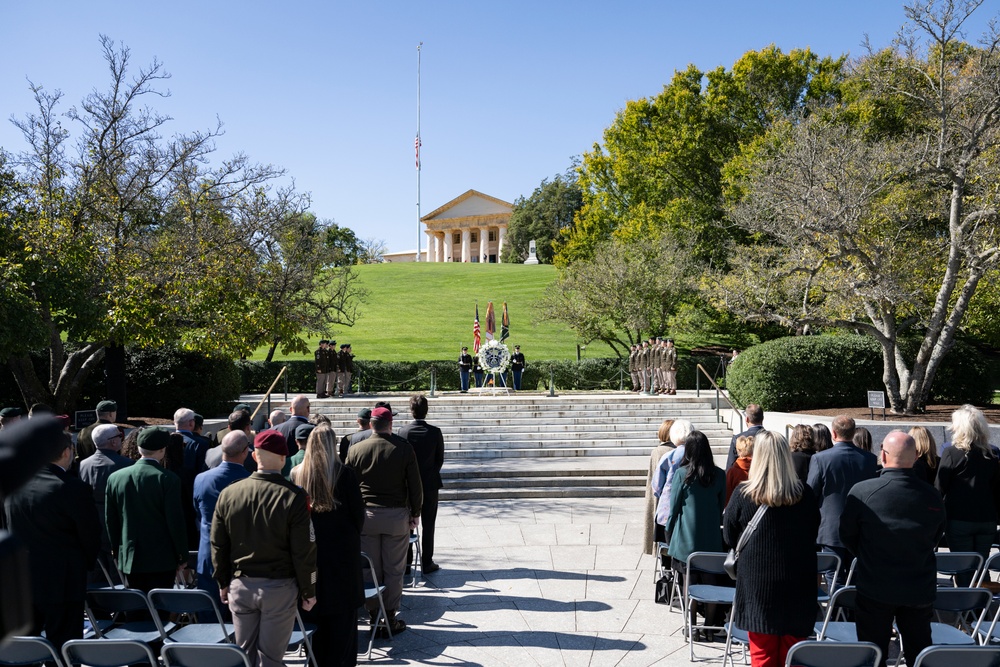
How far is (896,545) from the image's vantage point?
5.16m

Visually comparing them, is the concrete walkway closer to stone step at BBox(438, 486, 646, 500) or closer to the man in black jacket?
the man in black jacket

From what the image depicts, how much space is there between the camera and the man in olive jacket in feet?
16.8

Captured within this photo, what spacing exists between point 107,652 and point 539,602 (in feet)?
15.2

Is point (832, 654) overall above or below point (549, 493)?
above

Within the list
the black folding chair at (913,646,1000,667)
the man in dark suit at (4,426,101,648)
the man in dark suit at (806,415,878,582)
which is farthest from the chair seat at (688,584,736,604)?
the man in dark suit at (4,426,101,648)

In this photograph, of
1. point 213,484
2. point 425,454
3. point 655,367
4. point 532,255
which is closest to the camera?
point 213,484

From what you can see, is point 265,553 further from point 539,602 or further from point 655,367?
point 655,367

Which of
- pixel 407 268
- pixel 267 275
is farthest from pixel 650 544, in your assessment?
pixel 407 268

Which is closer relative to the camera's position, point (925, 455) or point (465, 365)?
point (925, 455)

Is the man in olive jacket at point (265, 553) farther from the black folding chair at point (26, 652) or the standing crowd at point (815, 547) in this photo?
the standing crowd at point (815, 547)

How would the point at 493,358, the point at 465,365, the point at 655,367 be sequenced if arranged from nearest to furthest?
the point at 655,367 → the point at 465,365 → the point at 493,358

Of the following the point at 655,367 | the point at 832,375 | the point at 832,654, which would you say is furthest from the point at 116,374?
the point at 832,375

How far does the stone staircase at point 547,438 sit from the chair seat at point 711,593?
8.35 m

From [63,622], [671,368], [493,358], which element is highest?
[493,358]
